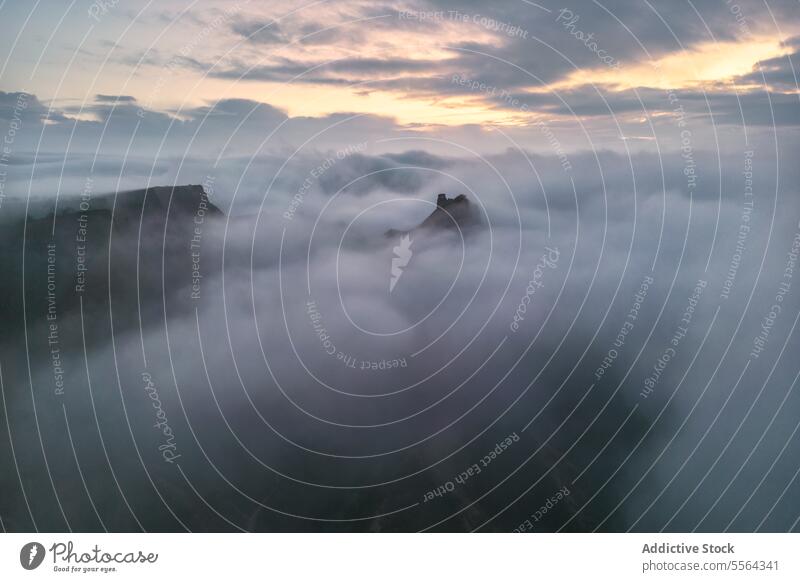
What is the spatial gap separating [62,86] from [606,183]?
2.77 metres

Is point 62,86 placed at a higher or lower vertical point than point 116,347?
higher
